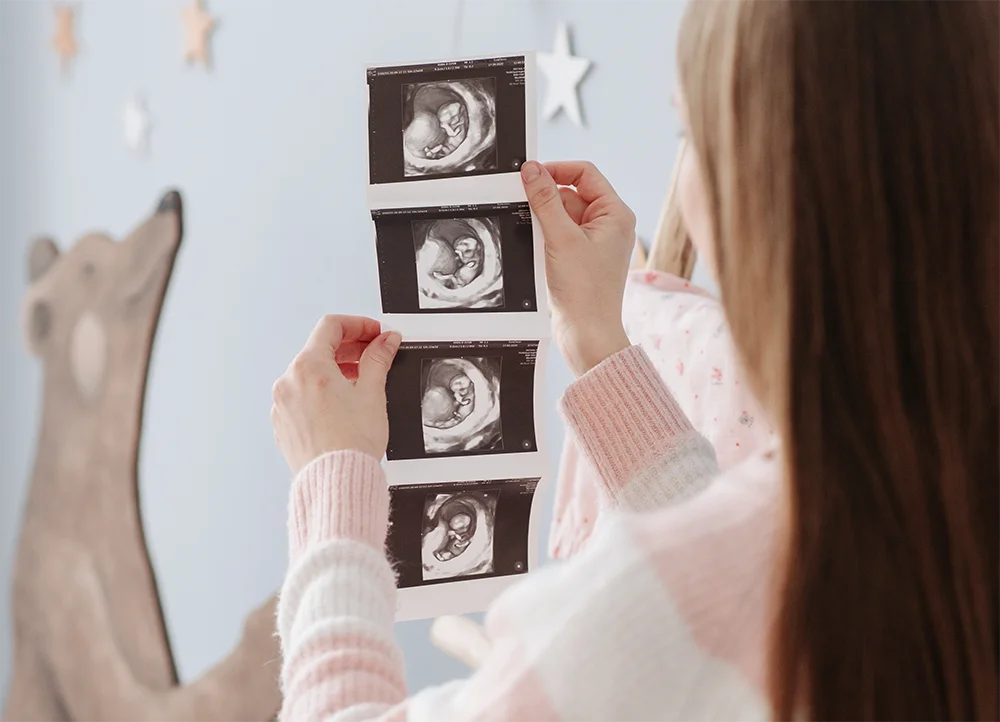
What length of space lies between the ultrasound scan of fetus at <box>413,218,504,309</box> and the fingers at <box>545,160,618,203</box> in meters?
0.07

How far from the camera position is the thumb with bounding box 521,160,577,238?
2.76ft

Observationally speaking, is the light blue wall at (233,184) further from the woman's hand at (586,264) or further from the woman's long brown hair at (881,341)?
the woman's long brown hair at (881,341)

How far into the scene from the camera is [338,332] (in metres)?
0.84

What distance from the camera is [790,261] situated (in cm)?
50

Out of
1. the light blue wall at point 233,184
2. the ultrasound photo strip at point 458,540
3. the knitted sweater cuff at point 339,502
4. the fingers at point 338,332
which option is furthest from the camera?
the light blue wall at point 233,184

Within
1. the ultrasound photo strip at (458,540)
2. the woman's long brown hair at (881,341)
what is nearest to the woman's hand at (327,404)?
the ultrasound photo strip at (458,540)

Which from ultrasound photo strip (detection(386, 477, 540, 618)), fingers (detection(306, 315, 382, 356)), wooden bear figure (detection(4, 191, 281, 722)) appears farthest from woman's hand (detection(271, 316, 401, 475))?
wooden bear figure (detection(4, 191, 281, 722))

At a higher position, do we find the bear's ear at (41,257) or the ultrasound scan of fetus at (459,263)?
the ultrasound scan of fetus at (459,263)

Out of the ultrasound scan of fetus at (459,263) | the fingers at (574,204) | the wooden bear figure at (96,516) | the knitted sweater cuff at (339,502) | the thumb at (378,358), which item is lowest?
the wooden bear figure at (96,516)

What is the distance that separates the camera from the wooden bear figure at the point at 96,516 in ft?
6.05

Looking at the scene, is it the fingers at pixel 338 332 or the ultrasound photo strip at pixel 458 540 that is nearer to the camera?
the fingers at pixel 338 332

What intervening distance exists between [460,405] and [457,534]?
12 centimetres

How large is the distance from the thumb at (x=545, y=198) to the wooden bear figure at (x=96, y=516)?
112 centimetres

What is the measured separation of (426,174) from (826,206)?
437 millimetres
